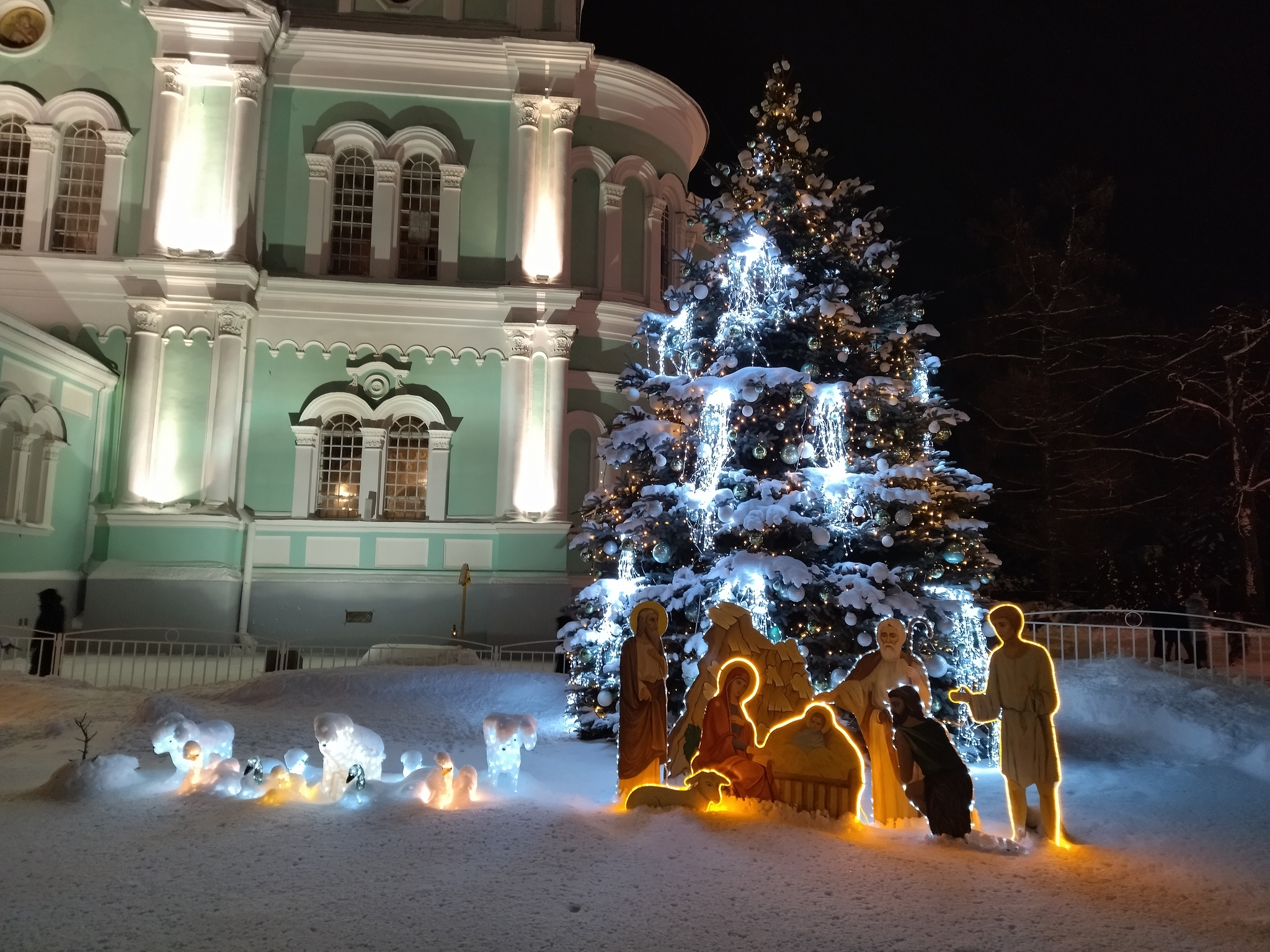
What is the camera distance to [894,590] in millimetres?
8500

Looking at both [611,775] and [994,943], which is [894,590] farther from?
[994,943]

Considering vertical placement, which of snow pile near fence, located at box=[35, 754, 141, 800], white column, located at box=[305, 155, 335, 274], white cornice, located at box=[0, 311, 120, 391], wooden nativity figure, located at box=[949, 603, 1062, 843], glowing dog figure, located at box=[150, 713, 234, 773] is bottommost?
snow pile near fence, located at box=[35, 754, 141, 800]

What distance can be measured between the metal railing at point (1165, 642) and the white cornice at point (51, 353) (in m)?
15.6

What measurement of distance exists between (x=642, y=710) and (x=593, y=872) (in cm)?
182

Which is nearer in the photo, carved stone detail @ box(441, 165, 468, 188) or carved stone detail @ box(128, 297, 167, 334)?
carved stone detail @ box(128, 297, 167, 334)

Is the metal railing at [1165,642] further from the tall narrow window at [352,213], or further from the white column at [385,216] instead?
the tall narrow window at [352,213]

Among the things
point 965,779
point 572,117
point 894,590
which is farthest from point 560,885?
point 572,117

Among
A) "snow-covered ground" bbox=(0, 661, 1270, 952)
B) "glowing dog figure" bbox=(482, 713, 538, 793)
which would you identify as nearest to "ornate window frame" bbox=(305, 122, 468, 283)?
"snow-covered ground" bbox=(0, 661, 1270, 952)

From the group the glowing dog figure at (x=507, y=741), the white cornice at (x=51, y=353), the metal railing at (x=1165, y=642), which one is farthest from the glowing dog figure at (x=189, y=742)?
the white cornice at (x=51, y=353)

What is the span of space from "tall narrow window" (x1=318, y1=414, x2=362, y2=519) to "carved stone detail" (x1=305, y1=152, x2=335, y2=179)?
15.9 feet

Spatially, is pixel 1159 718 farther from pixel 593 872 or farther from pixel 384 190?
pixel 384 190

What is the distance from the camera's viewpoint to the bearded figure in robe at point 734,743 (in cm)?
688

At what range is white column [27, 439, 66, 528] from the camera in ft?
53.1

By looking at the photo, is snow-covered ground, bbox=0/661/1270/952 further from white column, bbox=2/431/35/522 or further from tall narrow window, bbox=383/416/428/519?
tall narrow window, bbox=383/416/428/519
